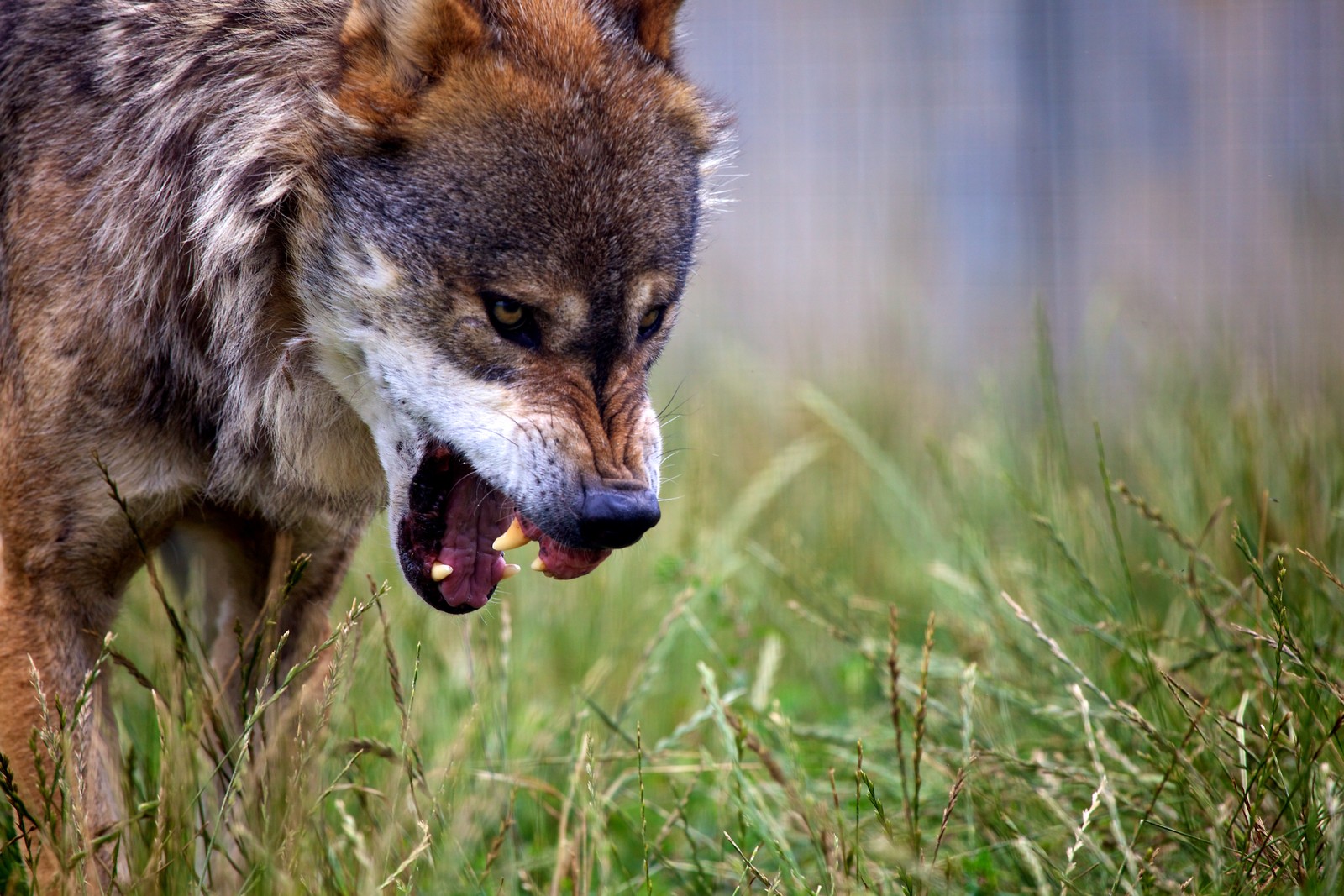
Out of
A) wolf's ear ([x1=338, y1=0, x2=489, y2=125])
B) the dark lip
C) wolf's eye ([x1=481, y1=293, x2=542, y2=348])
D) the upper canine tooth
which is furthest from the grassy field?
wolf's ear ([x1=338, y1=0, x2=489, y2=125])

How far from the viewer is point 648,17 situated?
2.69m

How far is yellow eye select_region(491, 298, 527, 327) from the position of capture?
228cm

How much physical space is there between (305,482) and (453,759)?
2.34 feet

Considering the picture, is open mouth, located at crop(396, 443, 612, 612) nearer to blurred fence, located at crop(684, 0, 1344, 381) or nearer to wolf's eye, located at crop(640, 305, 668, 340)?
wolf's eye, located at crop(640, 305, 668, 340)

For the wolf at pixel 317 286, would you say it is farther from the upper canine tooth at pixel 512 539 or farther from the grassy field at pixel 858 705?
the grassy field at pixel 858 705

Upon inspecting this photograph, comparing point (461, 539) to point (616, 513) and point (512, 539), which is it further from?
point (616, 513)

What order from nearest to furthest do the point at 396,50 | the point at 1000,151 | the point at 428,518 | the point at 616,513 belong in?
the point at 616,513 < the point at 396,50 < the point at 428,518 < the point at 1000,151

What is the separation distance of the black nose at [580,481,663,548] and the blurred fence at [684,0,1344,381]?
5.07m

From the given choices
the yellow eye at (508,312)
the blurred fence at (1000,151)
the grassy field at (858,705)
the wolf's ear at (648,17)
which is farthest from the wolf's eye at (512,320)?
the blurred fence at (1000,151)

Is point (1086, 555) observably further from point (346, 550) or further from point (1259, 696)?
point (346, 550)

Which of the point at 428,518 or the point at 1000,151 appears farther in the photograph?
the point at 1000,151

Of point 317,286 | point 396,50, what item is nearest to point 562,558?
point 317,286

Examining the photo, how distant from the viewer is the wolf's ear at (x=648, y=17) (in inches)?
106

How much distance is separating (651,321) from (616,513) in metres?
0.49
